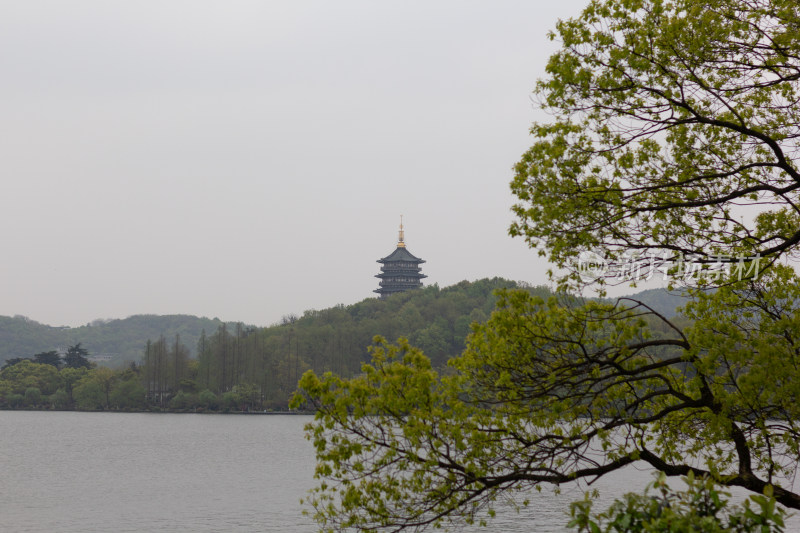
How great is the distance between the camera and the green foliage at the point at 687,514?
5102mm

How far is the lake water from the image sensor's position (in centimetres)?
2766

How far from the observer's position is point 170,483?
38562 mm

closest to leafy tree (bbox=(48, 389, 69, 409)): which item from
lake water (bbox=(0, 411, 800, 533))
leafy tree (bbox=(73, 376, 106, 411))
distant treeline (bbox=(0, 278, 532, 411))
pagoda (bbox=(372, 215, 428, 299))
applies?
distant treeline (bbox=(0, 278, 532, 411))

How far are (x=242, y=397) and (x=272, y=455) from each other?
1670 inches

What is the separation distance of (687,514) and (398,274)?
13247 cm

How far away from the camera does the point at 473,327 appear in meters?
8.67

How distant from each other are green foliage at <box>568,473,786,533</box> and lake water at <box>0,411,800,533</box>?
768 inches

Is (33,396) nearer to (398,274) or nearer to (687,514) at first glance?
(398,274)

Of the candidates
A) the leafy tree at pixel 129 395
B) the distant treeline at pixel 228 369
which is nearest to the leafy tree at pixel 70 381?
the distant treeline at pixel 228 369

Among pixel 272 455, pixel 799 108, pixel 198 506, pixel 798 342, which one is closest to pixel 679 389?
pixel 798 342

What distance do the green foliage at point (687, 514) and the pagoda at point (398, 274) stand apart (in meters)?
132

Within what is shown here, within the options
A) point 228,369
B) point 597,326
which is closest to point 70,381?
point 228,369

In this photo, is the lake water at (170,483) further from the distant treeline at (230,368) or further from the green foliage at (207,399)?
the distant treeline at (230,368)

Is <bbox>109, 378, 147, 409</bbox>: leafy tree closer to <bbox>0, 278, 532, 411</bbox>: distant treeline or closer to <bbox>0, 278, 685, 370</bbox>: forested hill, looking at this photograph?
<bbox>0, 278, 532, 411</bbox>: distant treeline
